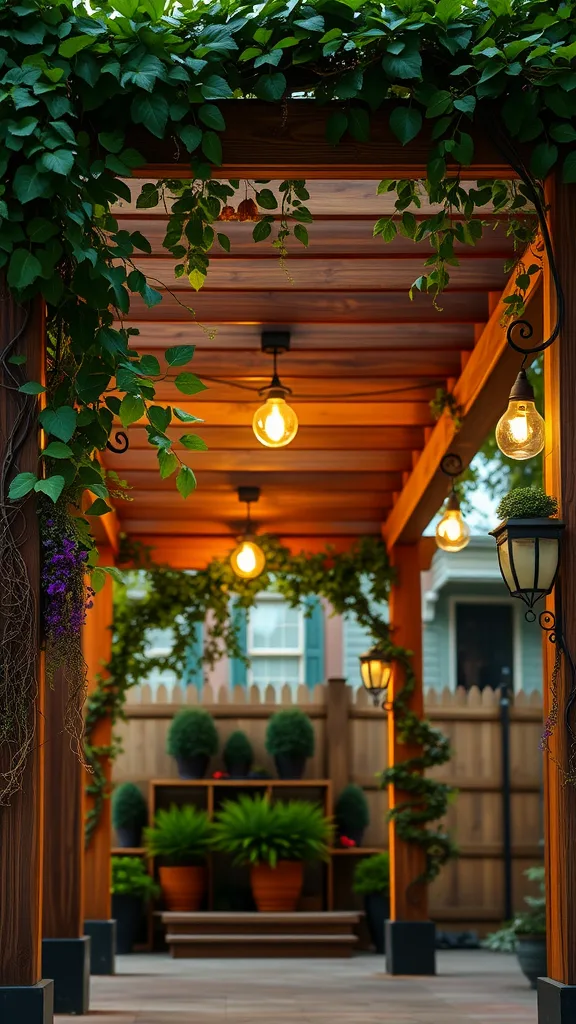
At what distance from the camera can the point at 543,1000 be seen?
359cm

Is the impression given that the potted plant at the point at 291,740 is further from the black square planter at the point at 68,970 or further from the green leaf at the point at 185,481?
the green leaf at the point at 185,481

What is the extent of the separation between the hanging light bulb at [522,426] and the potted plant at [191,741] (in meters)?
6.23

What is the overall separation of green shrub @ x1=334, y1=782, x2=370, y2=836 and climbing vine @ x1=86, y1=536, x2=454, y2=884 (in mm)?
1233

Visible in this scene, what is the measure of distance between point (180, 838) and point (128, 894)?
0.53 metres

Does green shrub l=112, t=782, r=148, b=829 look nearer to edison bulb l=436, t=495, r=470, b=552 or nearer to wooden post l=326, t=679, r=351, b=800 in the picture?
wooden post l=326, t=679, r=351, b=800

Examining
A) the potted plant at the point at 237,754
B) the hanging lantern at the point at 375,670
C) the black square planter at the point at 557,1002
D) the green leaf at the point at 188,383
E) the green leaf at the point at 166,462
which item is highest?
the green leaf at the point at 188,383

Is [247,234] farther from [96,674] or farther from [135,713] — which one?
[135,713]

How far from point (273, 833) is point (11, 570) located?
21.7ft

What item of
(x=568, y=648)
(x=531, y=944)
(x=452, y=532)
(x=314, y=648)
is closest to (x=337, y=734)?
(x=531, y=944)

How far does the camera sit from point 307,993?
25.1 feet

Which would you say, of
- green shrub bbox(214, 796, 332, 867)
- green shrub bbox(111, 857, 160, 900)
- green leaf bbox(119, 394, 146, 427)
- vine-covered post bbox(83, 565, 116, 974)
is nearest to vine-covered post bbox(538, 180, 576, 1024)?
green leaf bbox(119, 394, 146, 427)

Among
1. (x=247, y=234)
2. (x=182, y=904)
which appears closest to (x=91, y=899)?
(x=182, y=904)

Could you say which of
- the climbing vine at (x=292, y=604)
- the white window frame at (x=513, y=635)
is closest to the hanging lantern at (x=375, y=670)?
the climbing vine at (x=292, y=604)

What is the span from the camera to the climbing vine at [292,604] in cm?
866
